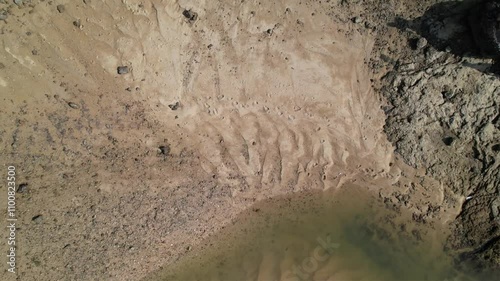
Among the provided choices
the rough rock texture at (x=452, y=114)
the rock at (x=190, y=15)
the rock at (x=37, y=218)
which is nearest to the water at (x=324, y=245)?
the rough rock texture at (x=452, y=114)

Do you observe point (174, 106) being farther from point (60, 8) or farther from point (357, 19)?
point (357, 19)

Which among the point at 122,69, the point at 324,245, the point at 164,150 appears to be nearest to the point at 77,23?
the point at 122,69

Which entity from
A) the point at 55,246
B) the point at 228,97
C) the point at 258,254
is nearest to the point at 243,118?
the point at 228,97

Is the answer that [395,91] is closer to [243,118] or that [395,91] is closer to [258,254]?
[243,118]

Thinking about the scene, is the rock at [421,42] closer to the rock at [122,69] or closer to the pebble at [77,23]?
the rock at [122,69]

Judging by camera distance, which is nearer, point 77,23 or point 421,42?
point 77,23

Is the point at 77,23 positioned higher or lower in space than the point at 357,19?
higher

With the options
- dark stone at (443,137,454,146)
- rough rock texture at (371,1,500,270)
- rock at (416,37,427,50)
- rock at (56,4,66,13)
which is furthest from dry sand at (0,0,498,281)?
dark stone at (443,137,454,146)
